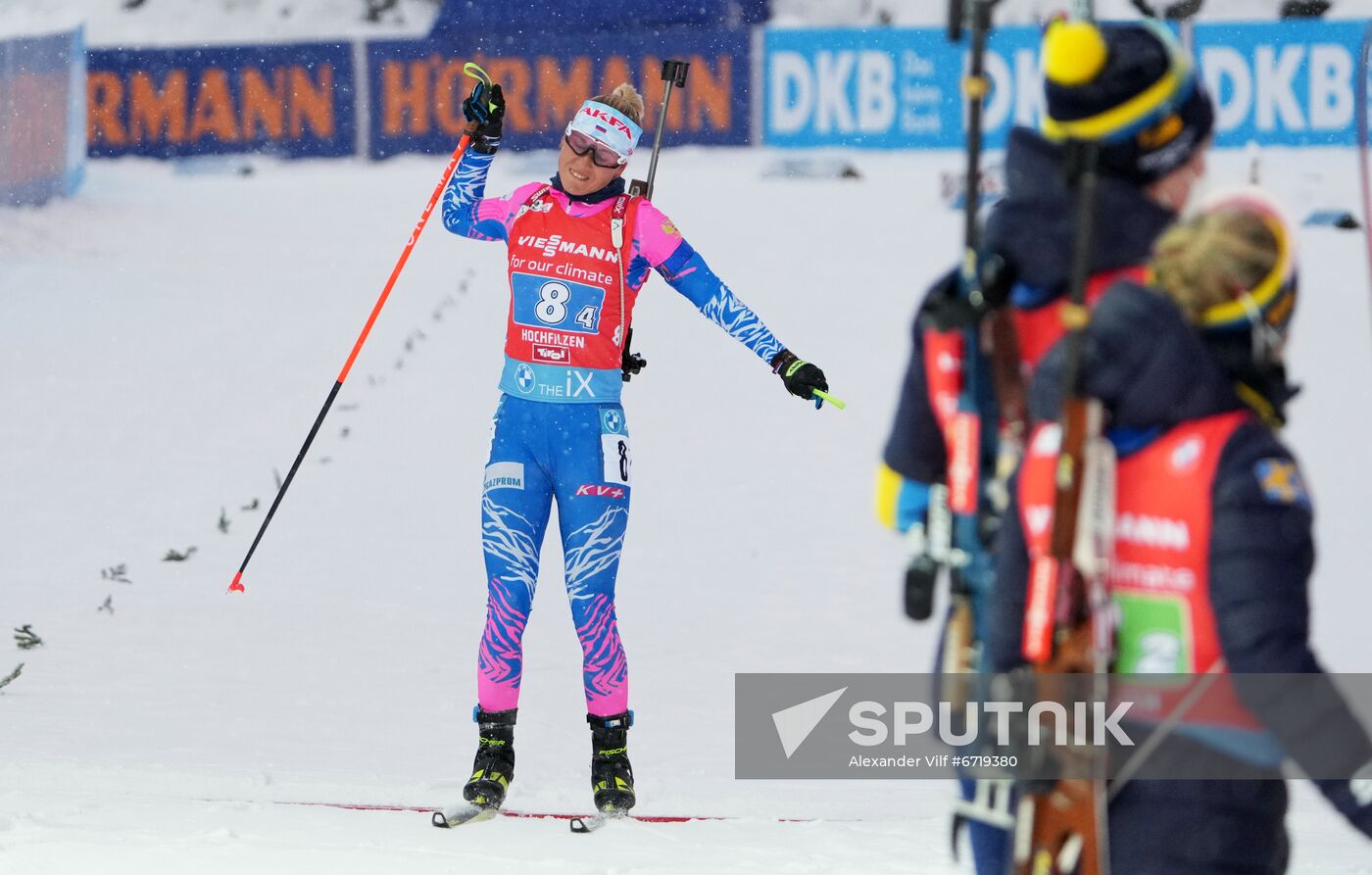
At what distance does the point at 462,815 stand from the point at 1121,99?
3.05 meters

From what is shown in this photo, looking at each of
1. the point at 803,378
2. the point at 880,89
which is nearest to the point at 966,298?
the point at 803,378

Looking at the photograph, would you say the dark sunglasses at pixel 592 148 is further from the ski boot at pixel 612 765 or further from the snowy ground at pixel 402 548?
the snowy ground at pixel 402 548

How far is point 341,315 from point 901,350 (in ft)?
15.2

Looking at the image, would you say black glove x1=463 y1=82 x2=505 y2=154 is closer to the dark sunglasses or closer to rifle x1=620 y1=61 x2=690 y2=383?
the dark sunglasses

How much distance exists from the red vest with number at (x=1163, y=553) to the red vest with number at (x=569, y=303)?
→ 2.58 meters

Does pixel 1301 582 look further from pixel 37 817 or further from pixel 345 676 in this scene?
pixel 345 676

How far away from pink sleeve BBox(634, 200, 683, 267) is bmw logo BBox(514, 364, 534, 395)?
1.47 ft

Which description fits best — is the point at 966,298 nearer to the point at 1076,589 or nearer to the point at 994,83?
the point at 1076,589

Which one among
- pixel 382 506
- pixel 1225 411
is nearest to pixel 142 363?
pixel 382 506

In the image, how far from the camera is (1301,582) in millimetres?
2387

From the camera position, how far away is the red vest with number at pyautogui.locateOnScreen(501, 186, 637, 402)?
5.03 meters

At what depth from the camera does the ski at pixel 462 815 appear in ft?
16.3

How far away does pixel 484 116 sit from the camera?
516 cm

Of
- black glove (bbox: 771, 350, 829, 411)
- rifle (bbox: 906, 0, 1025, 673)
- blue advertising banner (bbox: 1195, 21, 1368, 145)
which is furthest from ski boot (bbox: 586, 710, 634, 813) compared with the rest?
blue advertising banner (bbox: 1195, 21, 1368, 145)
